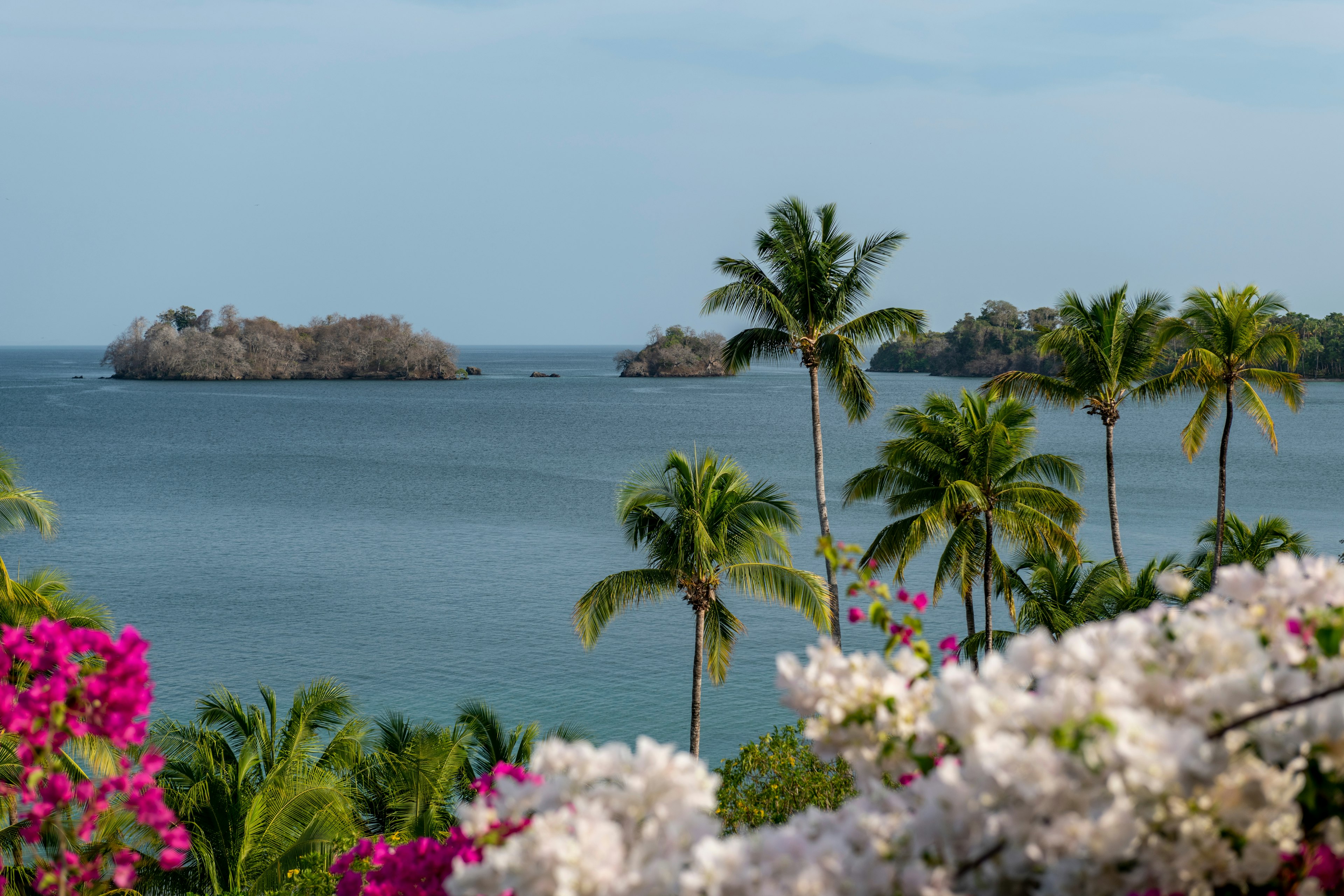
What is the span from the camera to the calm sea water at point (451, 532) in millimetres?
29688

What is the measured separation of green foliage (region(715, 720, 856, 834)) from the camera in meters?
15.0

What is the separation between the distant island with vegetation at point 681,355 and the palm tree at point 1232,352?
153787 millimetres

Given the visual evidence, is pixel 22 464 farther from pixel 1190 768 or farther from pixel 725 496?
pixel 1190 768

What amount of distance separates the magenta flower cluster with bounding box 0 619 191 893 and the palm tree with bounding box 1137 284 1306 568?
75.5 ft

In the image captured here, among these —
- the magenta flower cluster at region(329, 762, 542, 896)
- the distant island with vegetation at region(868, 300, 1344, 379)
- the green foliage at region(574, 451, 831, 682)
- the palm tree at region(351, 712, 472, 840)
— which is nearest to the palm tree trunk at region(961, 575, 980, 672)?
the green foliage at region(574, 451, 831, 682)

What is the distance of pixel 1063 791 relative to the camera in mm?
2717

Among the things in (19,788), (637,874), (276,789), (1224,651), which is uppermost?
(1224,651)

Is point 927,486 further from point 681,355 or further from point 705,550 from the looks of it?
point 681,355

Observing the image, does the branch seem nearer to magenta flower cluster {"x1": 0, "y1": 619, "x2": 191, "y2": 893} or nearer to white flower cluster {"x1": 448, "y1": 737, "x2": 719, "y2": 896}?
white flower cluster {"x1": 448, "y1": 737, "x2": 719, "y2": 896}

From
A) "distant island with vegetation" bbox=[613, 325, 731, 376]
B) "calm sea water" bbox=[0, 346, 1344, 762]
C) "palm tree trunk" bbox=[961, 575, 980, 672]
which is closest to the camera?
"palm tree trunk" bbox=[961, 575, 980, 672]

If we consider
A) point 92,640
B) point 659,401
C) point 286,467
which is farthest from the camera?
point 659,401

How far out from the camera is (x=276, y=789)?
588 inches

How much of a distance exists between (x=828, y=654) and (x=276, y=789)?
13.3 metres

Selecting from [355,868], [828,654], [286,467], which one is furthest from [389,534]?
[828,654]
